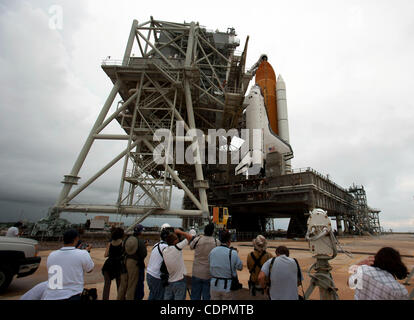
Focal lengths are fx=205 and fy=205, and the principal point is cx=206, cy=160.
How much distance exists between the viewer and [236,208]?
92.0 feet

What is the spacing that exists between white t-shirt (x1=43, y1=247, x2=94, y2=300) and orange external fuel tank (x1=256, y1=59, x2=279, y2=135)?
3295 centimetres

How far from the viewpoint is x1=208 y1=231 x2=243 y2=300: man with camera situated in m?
3.12

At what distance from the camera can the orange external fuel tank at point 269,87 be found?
33031 millimetres

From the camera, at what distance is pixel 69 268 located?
8.45 feet

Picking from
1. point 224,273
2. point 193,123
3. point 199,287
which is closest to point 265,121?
point 193,123

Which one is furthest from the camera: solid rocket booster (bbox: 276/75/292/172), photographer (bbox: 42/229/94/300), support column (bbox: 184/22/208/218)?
solid rocket booster (bbox: 276/75/292/172)

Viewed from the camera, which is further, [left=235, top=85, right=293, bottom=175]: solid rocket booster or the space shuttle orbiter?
the space shuttle orbiter

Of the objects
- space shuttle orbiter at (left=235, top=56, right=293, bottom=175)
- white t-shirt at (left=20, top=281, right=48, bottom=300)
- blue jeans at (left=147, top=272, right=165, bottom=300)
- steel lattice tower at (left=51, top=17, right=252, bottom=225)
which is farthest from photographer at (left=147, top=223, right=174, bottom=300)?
Answer: space shuttle orbiter at (left=235, top=56, right=293, bottom=175)

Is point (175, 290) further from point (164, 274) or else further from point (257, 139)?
point (257, 139)

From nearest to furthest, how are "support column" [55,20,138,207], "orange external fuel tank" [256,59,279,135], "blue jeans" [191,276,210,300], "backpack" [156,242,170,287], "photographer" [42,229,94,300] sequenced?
"photographer" [42,229,94,300] < "backpack" [156,242,170,287] < "blue jeans" [191,276,210,300] < "support column" [55,20,138,207] < "orange external fuel tank" [256,59,279,135]

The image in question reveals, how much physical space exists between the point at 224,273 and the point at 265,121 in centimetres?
2654
